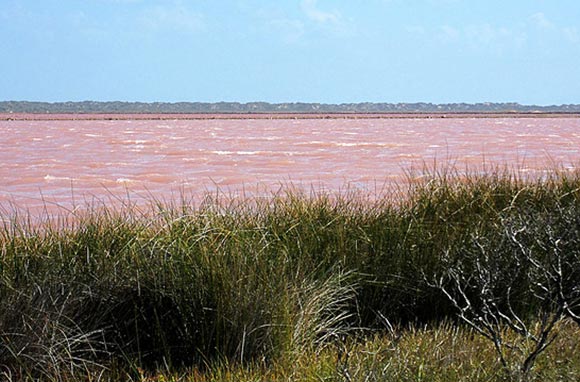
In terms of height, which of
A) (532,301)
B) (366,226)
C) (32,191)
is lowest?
(32,191)

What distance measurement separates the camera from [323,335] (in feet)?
14.4

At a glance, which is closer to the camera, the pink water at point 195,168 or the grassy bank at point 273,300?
the grassy bank at point 273,300

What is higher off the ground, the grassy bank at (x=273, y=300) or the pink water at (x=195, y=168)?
the grassy bank at (x=273, y=300)

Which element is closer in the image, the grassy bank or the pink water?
the grassy bank

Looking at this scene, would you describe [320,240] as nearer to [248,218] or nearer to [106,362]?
[248,218]

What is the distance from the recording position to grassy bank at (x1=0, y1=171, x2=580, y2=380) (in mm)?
3711

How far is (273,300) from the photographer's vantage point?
3926mm

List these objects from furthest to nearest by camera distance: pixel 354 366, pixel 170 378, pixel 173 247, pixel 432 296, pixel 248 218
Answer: pixel 248 218 < pixel 432 296 < pixel 173 247 < pixel 170 378 < pixel 354 366

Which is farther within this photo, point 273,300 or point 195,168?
point 195,168

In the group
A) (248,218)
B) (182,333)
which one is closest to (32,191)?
(248,218)

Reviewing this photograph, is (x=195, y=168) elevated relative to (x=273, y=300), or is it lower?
lower

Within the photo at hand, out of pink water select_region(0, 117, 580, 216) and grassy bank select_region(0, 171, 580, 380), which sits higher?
grassy bank select_region(0, 171, 580, 380)

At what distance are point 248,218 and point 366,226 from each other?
631 mm

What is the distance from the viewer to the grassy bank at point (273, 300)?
12.2 ft
